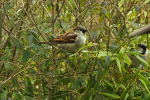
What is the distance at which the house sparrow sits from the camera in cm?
230

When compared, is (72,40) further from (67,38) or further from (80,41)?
(80,41)

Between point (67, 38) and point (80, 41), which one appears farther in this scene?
point (67, 38)

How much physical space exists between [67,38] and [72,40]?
0.22 ft

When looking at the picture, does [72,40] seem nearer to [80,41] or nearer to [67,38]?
[67,38]

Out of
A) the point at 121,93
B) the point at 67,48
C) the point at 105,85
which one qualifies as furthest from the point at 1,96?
the point at 121,93

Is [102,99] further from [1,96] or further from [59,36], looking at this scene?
[1,96]

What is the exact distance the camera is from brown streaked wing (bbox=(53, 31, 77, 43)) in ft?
7.65

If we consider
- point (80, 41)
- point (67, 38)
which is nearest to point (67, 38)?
point (67, 38)

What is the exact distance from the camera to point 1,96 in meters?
1.98

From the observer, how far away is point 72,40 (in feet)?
8.25

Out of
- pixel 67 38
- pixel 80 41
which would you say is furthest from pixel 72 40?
pixel 80 41

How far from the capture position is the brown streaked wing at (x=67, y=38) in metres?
2.33

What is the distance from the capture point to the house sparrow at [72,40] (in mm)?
2305

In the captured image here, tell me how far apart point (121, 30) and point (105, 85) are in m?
0.65
